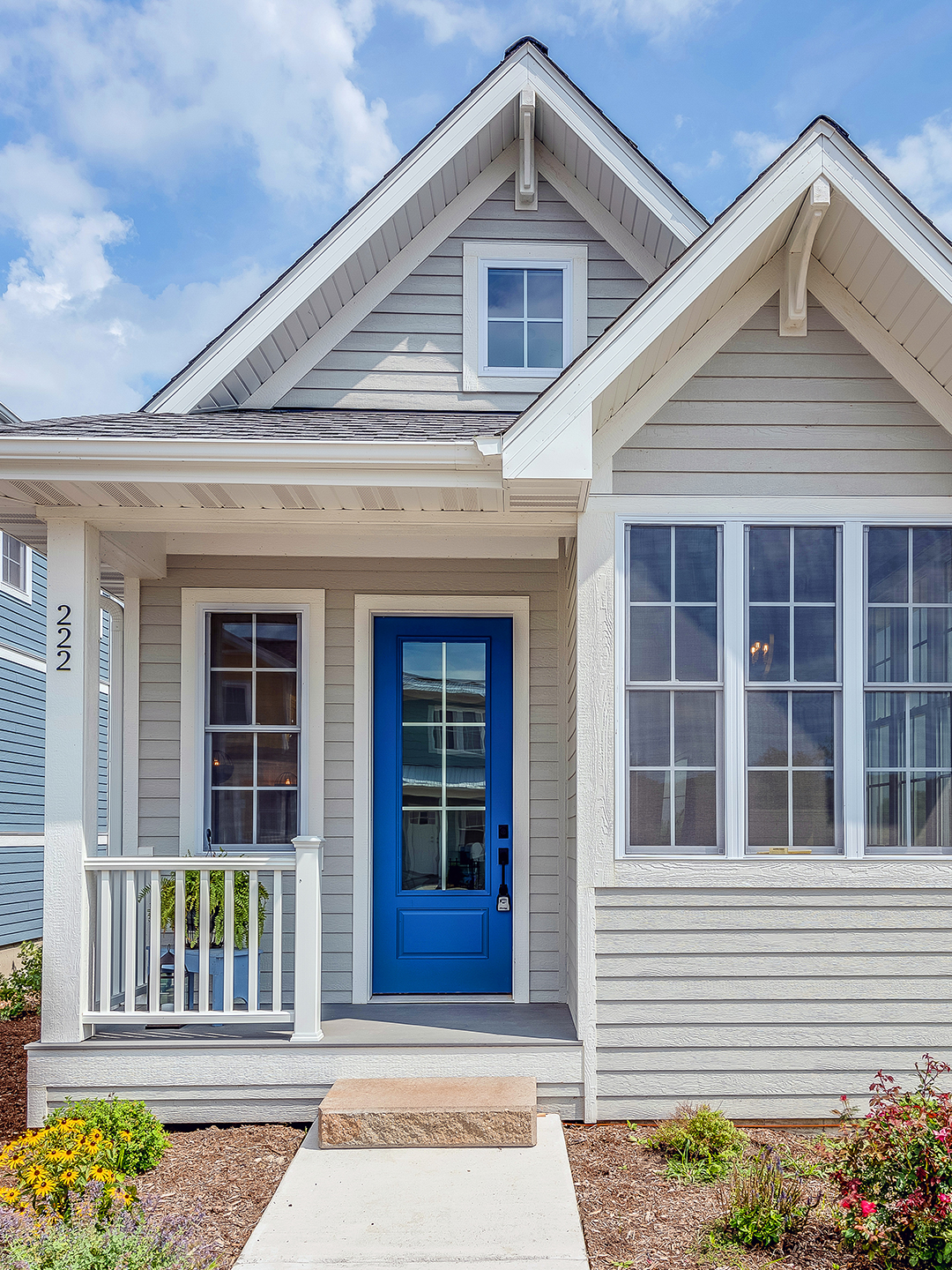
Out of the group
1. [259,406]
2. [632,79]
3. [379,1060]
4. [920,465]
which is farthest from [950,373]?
[632,79]

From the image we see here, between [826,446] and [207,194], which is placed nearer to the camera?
[826,446]

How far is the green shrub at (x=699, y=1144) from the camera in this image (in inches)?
151

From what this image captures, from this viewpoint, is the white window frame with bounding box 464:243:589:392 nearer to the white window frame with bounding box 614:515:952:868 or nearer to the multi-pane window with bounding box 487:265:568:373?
the multi-pane window with bounding box 487:265:568:373

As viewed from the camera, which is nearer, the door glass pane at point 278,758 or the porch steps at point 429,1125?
the porch steps at point 429,1125

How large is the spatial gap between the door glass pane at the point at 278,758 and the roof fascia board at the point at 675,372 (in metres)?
2.40

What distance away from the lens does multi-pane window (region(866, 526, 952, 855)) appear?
4.56m

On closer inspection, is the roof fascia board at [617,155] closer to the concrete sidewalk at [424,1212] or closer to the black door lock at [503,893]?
the black door lock at [503,893]

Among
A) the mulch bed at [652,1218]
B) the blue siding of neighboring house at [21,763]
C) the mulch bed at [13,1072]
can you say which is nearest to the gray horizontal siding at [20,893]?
the blue siding of neighboring house at [21,763]

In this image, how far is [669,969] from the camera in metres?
4.47

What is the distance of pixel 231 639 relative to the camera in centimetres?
577

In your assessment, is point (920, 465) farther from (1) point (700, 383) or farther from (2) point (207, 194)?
(2) point (207, 194)

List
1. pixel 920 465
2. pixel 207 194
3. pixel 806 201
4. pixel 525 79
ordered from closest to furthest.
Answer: pixel 806 201, pixel 920 465, pixel 525 79, pixel 207 194

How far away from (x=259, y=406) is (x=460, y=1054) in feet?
12.4

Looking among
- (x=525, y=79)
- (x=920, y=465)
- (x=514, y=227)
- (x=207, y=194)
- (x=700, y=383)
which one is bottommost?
(x=920, y=465)
